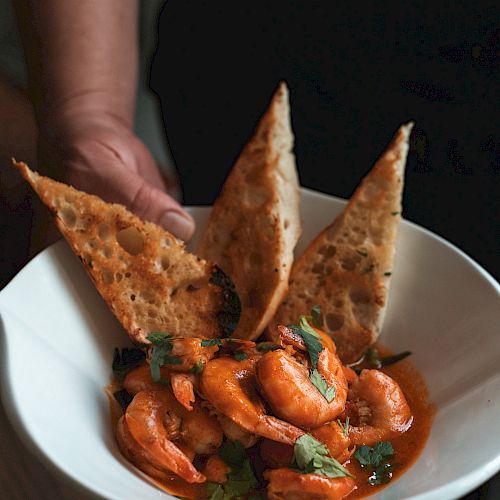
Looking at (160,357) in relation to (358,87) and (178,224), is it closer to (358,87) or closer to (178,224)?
(178,224)

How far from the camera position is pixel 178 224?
175 centimetres

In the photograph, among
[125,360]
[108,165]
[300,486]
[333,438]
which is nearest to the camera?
[300,486]

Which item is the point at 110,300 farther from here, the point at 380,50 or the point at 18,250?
the point at 380,50

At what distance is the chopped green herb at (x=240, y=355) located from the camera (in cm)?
134

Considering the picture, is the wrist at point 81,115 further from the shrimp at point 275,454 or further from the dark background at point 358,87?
the shrimp at point 275,454

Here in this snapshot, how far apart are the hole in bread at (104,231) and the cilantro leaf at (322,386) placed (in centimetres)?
60

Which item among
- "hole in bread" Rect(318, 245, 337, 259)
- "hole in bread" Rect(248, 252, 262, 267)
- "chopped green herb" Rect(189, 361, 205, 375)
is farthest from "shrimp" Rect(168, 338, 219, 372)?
"hole in bread" Rect(318, 245, 337, 259)

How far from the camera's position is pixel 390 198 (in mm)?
1781

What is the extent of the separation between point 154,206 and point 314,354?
606mm

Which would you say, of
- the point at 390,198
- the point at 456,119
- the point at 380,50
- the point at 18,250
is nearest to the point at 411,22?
the point at 380,50

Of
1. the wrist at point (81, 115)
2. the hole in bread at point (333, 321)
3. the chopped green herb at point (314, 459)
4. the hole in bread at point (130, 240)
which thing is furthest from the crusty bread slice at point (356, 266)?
the wrist at point (81, 115)

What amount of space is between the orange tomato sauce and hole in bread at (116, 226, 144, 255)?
32 cm

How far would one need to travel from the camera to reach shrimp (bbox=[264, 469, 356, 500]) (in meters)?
1.15

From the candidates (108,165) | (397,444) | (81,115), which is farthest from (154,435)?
(81,115)
